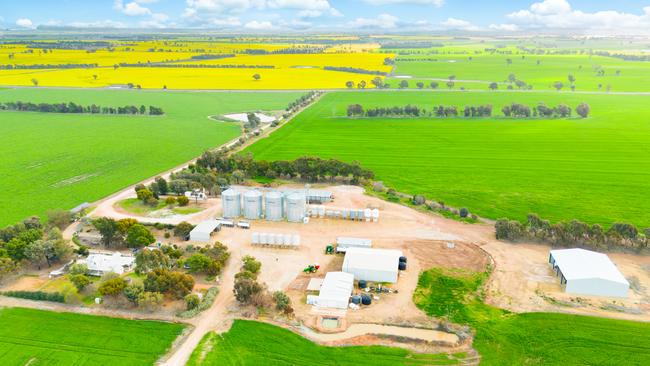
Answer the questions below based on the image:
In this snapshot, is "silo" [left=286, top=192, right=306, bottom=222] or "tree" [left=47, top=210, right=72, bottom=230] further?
"silo" [left=286, top=192, right=306, bottom=222]

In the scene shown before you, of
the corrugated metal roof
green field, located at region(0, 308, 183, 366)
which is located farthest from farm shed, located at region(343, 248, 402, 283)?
green field, located at region(0, 308, 183, 366)

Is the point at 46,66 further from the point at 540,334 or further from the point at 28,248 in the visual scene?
the point at 540,334

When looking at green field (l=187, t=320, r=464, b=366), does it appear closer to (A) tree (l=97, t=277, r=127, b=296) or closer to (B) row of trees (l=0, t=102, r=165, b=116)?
(A) tree (l=97, t=277, r=127, b=296)

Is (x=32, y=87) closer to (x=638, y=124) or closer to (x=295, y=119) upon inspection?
(x=295, y=119)

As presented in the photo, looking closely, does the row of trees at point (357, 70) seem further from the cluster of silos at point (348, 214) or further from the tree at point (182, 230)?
the tree at point (182, 230)

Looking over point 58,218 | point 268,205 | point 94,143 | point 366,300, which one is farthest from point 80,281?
point 94,143

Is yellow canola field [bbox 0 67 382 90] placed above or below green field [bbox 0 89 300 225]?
above
